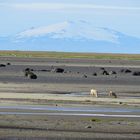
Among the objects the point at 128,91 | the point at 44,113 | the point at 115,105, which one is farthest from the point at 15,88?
the point at 44,113

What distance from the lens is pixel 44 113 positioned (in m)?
25.4

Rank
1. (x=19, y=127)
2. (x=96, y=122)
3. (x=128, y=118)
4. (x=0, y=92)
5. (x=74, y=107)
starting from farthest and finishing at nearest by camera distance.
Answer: (x=0, y=92) < (x=74, y=107) < (x=128, y=118) < (x=96, y=122) < (x=19, y=127)

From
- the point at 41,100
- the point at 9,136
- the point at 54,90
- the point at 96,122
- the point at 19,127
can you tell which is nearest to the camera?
the point at 9,136

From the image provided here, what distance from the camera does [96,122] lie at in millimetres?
22766

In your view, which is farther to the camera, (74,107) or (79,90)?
(79,90)

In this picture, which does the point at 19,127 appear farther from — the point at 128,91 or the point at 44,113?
the point at 128,91

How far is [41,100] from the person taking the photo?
31.3 metres

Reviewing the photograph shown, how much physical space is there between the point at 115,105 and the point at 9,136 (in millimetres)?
11383

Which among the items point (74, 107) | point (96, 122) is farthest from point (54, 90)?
point (96, 122)

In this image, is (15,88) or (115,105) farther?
(15,88)

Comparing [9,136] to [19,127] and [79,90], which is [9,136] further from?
[79,90]

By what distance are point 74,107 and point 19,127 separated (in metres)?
7.54

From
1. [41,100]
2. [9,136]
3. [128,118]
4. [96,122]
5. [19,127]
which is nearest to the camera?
[9,136]

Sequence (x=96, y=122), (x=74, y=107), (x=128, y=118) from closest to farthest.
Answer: (x=96, y=122) → (x=128, y=118) → (x=74, y=107)
